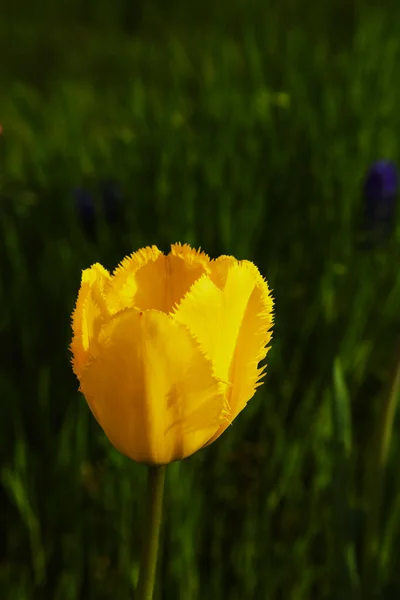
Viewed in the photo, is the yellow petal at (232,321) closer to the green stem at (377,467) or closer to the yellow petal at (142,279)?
the yellow petal at (142,279)

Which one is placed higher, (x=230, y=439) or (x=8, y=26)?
(x=8, y=26)

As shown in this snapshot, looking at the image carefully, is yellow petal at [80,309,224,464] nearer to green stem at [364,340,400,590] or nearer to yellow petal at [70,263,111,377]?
yellow petal at [70,263,111,377]

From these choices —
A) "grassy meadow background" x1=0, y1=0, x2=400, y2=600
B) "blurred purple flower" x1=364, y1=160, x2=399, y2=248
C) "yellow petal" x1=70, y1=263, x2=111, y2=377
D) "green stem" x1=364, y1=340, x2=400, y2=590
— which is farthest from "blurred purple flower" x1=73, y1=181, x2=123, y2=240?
"yellow petal" x1=70, y1=263, x2=111, y2=377

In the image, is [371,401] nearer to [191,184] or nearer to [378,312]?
[378,312]

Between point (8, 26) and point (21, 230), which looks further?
point (8, 26)

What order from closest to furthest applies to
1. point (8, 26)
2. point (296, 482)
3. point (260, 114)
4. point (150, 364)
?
1. point (150, 364)
2. point (296, 482)
3. point (260, 114)
4. point (8, 26)

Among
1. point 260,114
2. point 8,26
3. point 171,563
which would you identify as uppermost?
point 8,26

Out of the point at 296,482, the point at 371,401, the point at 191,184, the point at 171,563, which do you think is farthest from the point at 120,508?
the point at 191,184
